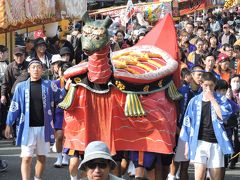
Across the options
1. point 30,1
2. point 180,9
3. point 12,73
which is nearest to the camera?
point 12,73

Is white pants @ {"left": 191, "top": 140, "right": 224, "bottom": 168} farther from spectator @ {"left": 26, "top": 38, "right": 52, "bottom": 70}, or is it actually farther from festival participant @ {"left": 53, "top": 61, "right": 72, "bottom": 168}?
spectator @ {"left": 26, "top": 38, "right": 52, "bottom": 70}

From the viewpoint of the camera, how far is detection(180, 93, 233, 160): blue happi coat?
709cm

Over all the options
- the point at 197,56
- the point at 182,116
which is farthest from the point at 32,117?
the point at 197,56

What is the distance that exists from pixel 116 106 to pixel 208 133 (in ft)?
3.19

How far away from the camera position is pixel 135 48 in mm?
8008

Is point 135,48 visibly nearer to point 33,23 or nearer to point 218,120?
point 218,120

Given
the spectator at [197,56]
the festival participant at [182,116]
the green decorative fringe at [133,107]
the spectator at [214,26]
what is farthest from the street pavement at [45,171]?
the spectator at [214,26]

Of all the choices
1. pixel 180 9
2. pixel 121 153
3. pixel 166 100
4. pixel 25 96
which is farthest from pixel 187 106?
pixel 180 9

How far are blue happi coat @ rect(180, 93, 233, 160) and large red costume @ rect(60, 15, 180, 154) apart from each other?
0.67ft

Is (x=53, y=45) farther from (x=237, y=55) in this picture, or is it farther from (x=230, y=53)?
(x=237, y=55)

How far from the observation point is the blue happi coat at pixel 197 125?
7.09 meters

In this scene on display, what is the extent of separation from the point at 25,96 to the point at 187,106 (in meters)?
1.85

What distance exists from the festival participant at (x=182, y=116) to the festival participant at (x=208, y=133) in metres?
0.44

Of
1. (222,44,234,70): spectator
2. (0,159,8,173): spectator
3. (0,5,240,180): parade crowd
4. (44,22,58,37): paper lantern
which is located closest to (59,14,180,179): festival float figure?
(0,5,240,180): parade crowd
